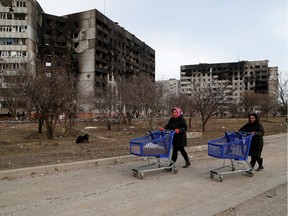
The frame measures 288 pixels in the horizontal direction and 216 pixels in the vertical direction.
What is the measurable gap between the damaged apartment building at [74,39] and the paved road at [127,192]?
46599 mm

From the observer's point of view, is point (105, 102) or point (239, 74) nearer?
point (105, 102)

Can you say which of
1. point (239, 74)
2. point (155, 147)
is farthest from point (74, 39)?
point (239, 74)

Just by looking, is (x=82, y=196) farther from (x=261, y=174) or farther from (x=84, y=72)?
(x=84, y=72)

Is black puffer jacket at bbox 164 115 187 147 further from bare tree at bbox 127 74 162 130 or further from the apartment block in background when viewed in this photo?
the apartment block in background

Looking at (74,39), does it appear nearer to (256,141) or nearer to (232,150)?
(256,141)

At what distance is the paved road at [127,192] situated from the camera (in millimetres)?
4777

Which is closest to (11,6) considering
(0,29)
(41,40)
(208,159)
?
(0,29)

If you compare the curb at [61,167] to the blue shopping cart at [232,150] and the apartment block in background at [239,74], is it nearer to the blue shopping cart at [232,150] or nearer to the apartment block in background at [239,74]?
the blue shopping cart at [232,150]

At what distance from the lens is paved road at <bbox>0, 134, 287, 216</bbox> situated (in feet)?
15.7

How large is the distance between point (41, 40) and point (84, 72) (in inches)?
464

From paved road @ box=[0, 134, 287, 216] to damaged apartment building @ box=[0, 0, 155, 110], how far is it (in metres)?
46.6

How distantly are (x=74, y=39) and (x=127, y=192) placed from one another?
238 ft

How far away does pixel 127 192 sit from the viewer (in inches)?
228

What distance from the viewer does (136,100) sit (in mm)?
27188
